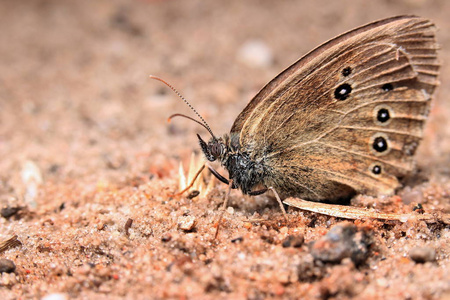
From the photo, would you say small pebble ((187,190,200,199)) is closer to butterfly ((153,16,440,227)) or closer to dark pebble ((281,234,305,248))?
butterfly ((153,16,440,227))

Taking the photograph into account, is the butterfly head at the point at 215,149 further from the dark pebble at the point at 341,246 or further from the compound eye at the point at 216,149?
the dark pebble at the point at 341,246

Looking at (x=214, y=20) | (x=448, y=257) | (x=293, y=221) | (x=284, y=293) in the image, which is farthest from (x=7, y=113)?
(x=448, y=257)

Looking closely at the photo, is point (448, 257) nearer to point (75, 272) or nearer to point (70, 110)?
point (75, 272)

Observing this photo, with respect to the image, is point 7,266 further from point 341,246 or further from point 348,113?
point 348,113

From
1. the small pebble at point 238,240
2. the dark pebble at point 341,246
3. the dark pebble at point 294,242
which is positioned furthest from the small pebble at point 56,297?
the dark pebble at point 341,246

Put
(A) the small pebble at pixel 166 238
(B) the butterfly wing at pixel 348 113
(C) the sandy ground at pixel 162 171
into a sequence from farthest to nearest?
1. (B) the butterfly wing at pixel 348 113
2. (A) the small pebble at pixel 166 238
3. (C) the sandy ground at pixel 162 171

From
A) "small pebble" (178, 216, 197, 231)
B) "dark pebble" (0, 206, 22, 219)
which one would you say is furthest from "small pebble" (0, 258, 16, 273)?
"small pebble" (178, 216, 197, 231)

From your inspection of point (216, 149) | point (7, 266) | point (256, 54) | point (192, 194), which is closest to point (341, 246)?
point (216, 149)
